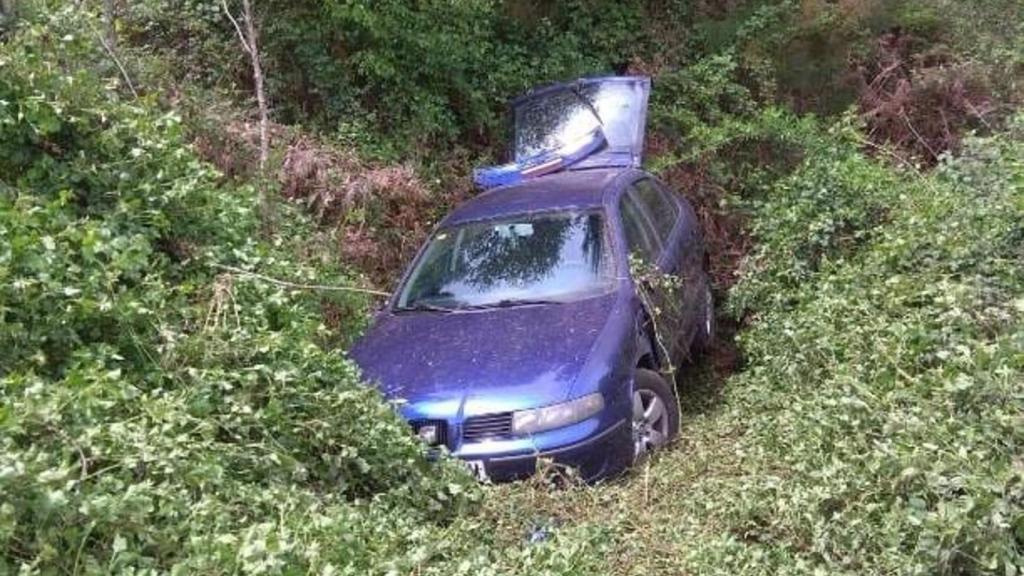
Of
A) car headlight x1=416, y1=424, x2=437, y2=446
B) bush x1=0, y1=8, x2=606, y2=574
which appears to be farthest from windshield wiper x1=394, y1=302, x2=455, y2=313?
car headlight x1=416, y1=424, x2=437, y2=446

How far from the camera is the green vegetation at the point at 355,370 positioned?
2.95 metres

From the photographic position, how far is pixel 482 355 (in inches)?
197

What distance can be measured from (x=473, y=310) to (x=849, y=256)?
8.60 ft

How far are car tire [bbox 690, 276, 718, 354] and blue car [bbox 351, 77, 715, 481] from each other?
2 centimetres

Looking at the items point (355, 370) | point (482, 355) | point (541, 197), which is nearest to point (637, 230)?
point (541, 197)

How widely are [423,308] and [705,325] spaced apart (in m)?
2.38

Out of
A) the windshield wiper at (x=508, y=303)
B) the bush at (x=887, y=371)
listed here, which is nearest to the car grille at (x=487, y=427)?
the windshield wiper at (x=508, y=303)

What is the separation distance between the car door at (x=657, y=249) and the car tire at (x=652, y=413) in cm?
45

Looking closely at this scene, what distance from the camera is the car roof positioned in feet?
20.7

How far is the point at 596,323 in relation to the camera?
202 inches

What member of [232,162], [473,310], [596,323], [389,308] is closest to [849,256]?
[596,323]

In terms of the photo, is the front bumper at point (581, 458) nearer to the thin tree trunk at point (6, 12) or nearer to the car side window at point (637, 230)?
the car side window at point (637, 230)

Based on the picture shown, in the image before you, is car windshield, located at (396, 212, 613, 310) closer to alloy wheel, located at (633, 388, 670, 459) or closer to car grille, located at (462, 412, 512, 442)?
alloy wheel, located at (633, 388, 670, 459)

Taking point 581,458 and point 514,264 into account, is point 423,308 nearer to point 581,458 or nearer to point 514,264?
point 514,264
